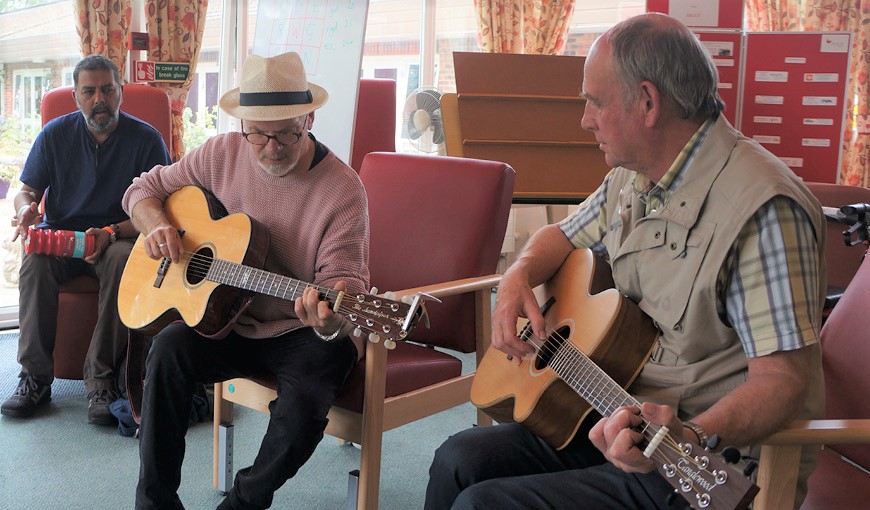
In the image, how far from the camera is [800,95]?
17.6ft

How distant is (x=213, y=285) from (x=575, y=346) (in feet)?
3.29

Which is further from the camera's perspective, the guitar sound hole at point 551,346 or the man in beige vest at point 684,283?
the guitar sound hole at point 551,346

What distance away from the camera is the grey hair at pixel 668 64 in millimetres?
1525

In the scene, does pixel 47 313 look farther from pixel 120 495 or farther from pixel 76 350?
pixel 120 495

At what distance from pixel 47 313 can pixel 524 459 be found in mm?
2261

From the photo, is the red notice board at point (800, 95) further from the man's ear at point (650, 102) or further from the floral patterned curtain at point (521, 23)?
the man's ear at point (650, 102)

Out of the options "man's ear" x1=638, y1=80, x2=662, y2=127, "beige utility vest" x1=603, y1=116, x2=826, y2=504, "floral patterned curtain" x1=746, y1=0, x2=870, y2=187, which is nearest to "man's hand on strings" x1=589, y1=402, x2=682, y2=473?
"beige utility vest" x1=603, y1=116, x2=826, y2=504

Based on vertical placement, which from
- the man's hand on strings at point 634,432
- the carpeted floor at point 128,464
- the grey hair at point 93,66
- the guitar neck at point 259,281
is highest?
the grey hair at point 93,66

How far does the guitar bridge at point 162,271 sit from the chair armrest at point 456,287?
63 cm

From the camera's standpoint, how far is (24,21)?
443cm

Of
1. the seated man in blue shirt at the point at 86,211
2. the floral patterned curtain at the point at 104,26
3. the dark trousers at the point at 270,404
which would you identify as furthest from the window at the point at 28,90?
the dark trousers at the point at 270,404

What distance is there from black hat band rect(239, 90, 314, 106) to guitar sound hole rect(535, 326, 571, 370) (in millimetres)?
1020

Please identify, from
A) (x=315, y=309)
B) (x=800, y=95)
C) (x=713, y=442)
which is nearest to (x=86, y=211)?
(x=315, y=309)

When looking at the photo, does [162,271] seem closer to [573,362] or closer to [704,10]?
[573,362]
